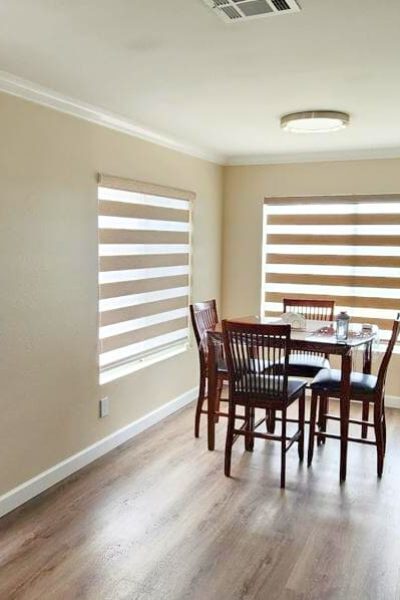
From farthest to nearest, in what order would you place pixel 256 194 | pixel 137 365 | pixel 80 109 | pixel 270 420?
1. pixel 256 194
2. pixel 137 365
3. pixel 270 420
4. pixel 80 109

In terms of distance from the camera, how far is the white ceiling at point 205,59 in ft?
6.64

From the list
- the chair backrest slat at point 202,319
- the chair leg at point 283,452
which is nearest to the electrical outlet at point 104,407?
the chair backrest slat at point 202,319

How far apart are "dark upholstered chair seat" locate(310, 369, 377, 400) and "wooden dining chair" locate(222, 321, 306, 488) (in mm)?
194

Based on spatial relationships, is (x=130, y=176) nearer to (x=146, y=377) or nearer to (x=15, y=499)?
(x=146, y=377)

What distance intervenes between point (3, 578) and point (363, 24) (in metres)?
2.74

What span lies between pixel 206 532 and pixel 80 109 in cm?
252

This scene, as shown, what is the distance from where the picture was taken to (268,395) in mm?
3352

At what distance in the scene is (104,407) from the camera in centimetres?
376

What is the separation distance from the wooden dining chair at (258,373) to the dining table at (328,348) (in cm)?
16

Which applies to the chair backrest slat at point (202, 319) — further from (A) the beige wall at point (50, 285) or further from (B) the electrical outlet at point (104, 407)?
(B) the electrical outlet at point (104, 407)

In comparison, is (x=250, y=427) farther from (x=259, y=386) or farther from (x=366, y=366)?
(x=366, y=366)

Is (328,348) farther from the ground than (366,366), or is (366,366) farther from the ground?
(328,348)

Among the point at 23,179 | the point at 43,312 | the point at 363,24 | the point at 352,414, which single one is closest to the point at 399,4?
the point at 363,24

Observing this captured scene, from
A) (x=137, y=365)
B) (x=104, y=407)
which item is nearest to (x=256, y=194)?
(x=137, y=365)
